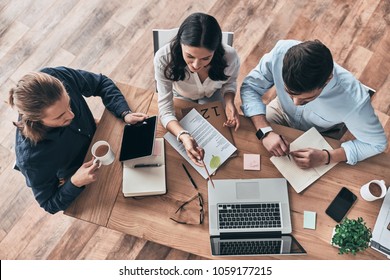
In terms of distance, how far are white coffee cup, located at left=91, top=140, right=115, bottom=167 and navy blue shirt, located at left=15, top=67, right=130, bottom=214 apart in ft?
0.49

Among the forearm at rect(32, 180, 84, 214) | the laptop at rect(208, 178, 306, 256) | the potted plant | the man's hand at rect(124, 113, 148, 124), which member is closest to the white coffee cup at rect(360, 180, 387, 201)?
the potted plant

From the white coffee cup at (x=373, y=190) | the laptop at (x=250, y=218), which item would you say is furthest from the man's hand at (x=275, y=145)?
the white coffee cup at (x=373, y=190)

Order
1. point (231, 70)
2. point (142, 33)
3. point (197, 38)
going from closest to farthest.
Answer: point (197, 38), point (231, 70), point (142, 33)

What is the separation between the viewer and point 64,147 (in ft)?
5.47

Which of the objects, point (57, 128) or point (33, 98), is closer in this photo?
point (33, 98)

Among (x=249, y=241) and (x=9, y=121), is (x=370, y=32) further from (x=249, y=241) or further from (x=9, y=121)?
(x=9, y=121)

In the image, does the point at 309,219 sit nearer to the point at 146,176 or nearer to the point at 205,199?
the point at 205,199

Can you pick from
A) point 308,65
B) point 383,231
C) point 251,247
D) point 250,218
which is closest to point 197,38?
point 308,65

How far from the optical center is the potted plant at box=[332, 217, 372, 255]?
1389mm

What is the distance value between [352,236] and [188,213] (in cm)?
67

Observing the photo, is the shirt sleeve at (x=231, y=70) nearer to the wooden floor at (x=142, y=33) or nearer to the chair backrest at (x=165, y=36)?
the chair backrest at (x=165, y=36)

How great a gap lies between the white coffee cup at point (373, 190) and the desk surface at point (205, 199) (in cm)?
4

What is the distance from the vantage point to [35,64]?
9.21 ft
